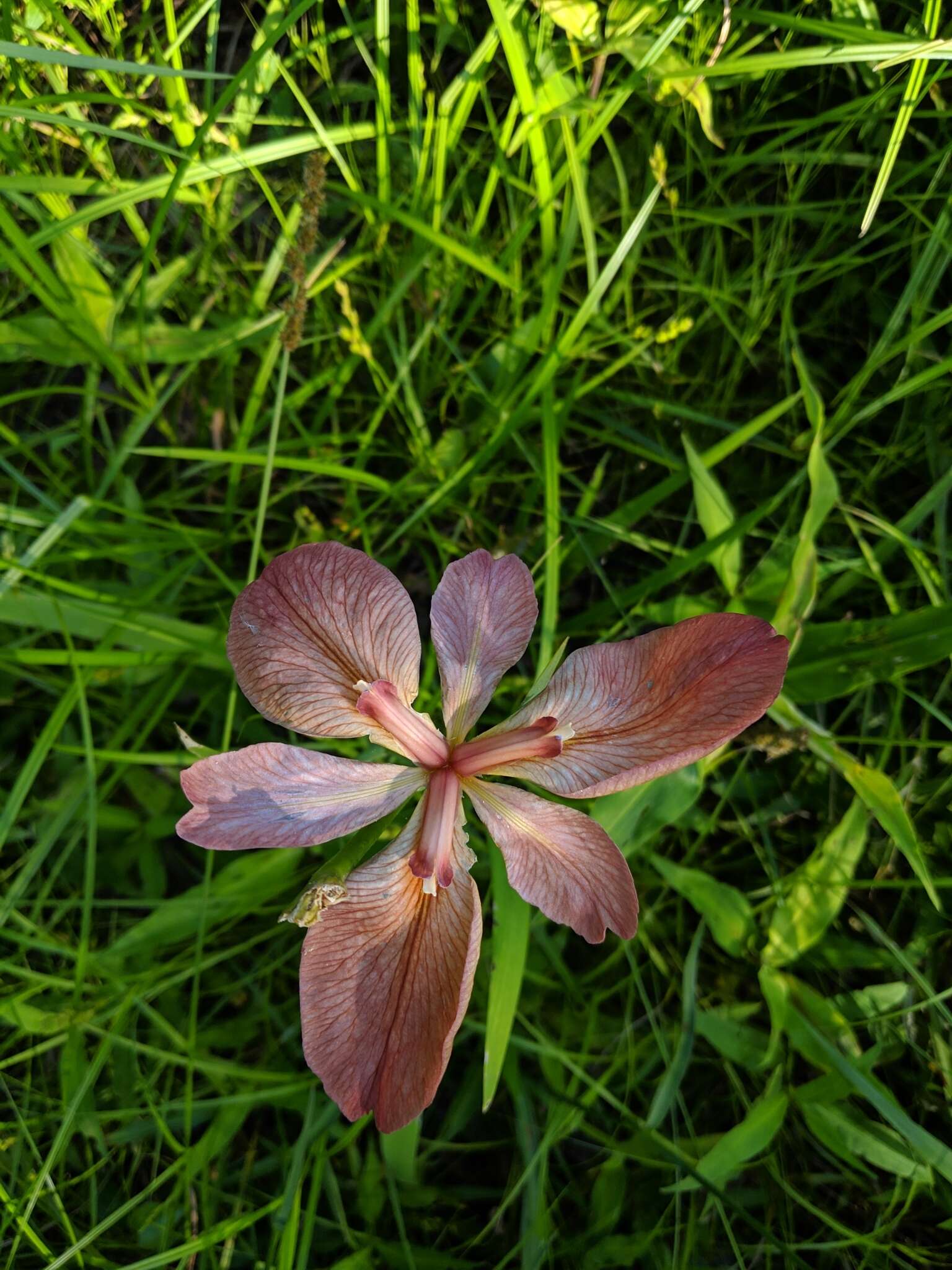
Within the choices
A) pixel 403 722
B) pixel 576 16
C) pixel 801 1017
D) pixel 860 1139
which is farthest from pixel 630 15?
pixel 860 1139

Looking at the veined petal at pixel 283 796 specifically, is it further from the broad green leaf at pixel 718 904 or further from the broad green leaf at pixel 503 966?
the broad green leaf at pixel 718 904

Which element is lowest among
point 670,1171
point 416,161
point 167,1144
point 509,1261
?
point 509,1261

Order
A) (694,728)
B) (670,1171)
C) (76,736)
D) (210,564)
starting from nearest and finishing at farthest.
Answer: (694,728) < (210,564) < (670,1171) < (76,736)

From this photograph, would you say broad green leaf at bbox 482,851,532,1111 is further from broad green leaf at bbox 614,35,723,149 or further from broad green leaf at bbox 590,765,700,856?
broad green leaf at bbox 614,35,723,149

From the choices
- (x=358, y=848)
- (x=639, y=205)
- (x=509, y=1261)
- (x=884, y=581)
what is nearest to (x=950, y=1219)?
(x=509, y=1261)

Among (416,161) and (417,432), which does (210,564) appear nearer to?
(417,432)

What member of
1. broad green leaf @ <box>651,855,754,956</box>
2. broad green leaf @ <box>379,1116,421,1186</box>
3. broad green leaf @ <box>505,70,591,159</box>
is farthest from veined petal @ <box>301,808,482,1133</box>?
broad green leaf @ <box>505,70,591,159</box>

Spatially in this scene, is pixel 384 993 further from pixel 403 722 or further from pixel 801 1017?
pixel 801 1017
